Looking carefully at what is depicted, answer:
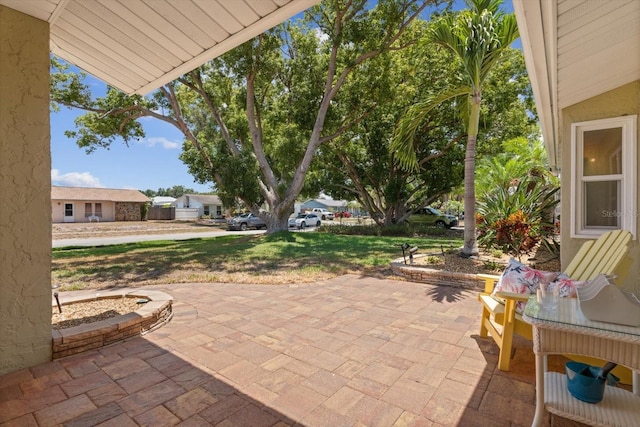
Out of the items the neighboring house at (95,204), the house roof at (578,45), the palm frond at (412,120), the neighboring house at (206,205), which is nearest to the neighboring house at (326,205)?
the neighboring house at (206,205)

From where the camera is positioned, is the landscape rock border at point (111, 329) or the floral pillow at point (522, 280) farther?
the landscape rock border at point (111, 329)

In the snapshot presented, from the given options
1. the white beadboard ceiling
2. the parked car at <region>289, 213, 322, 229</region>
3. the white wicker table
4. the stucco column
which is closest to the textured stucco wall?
the white wicker table

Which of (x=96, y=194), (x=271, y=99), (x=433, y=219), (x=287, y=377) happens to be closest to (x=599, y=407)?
(x=287, y=377)

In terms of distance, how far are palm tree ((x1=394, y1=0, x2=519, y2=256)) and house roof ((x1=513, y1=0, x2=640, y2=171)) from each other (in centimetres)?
272

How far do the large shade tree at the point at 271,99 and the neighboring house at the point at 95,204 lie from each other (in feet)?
71.1

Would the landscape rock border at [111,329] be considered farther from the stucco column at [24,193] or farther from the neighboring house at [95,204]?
the neighboring house at [95,204]

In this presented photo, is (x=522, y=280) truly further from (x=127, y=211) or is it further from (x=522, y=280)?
(x=127, y=211)

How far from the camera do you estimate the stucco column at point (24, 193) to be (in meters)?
2.70

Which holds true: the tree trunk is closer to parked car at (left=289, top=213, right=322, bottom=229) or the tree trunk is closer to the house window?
the house window

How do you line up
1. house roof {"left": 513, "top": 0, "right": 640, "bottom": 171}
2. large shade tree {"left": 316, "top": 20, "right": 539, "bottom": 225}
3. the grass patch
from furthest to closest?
large shade tree {"left": 316, "top": 20, "right": 539, "bottom": 225} < the grass patch < house roof {"left": 513, "top": 0, "right": 640, "bottom": 171}

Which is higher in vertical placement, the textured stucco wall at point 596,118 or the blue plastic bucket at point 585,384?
the textured stucco wall at point 596,118

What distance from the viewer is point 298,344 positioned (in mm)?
3318

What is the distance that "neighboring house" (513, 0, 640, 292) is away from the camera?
2531 mm

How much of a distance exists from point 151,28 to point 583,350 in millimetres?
4190
